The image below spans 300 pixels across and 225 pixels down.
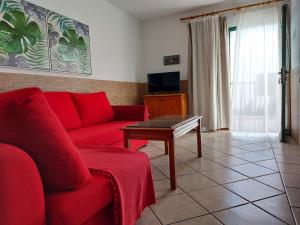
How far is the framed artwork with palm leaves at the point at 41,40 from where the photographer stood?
7.82 ft

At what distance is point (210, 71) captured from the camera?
4465 mm

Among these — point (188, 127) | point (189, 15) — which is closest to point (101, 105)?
point (188, 127)

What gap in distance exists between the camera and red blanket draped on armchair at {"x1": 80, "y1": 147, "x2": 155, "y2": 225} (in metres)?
1.10

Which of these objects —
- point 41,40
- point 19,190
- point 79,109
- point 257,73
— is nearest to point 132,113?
point 79,109

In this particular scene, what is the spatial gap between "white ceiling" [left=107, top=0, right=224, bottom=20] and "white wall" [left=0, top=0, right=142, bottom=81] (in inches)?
6.8

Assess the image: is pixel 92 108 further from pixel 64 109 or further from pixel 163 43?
pixel 163 43

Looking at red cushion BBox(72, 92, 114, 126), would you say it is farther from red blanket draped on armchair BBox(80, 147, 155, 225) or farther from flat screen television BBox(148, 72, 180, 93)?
flat screen television BBox(148, 72, 180, 93)

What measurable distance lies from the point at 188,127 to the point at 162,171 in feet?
1.70

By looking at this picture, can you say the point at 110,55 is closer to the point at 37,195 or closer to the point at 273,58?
the point at 273,58

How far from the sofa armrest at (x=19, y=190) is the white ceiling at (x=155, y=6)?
3904 mm

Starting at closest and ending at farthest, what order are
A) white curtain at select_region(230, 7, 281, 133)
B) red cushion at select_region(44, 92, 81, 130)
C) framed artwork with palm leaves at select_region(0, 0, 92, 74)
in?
framed artwork with palm leaves at select_region(0, 0, 92, 74) → red cushion at select_region(44, 92, 81, 130) → white curtain at select_region(230, 7, 281, 133)

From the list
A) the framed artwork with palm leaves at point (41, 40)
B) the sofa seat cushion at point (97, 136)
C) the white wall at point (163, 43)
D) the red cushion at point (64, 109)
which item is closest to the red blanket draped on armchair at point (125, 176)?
the sofa seat cushion at point (97, 136)

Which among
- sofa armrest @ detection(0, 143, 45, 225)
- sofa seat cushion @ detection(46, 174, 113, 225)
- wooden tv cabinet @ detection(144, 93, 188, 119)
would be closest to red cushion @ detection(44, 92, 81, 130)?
sofa seat cushion @ detection(46, 174, 113, 225)

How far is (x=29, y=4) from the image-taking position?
8.57 feet
